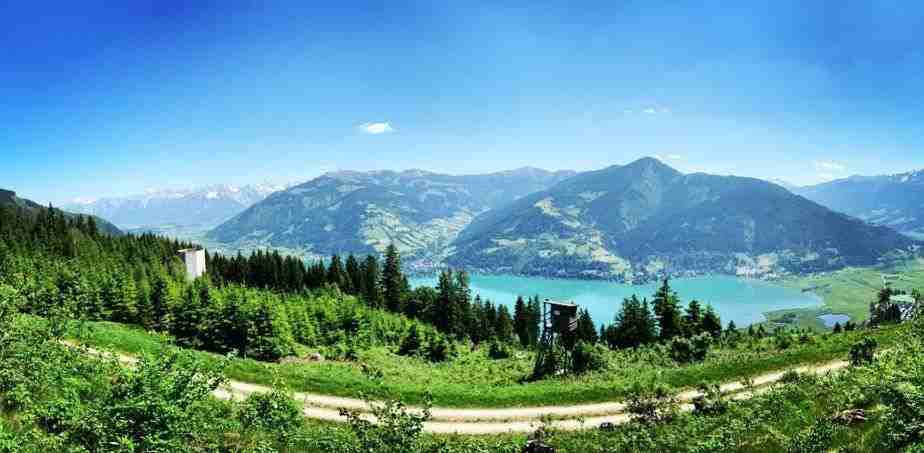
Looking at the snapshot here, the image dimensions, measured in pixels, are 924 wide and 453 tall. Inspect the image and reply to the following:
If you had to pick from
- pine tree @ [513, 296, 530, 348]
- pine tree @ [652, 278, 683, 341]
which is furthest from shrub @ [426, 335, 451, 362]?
pine tree @ [513, 296, 530, 348]

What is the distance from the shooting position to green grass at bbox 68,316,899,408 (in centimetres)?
2748

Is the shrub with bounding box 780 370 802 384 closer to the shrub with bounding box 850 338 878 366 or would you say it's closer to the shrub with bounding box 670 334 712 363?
the shrub with bounding box 850 338 878 366

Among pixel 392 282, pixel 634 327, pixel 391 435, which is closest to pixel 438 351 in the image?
pixel 634 327

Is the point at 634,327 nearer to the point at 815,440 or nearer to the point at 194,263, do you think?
the point at 815,440

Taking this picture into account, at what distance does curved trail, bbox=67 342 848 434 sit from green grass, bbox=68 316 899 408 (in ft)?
2.23

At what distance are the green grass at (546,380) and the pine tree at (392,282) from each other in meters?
52.8

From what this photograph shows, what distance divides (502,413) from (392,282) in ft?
232

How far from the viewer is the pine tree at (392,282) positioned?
93.7 meters

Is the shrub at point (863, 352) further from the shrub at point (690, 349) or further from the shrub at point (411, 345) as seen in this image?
the shrub at point (411, 345)

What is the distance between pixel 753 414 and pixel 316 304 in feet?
182

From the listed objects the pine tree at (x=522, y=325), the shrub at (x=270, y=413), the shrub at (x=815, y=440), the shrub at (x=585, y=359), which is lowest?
the pine tree at (x=522, y=325)

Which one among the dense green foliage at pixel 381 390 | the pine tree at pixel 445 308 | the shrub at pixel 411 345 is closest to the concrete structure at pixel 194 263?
the dense green foliage at pixel 381 390

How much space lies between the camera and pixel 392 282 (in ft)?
312

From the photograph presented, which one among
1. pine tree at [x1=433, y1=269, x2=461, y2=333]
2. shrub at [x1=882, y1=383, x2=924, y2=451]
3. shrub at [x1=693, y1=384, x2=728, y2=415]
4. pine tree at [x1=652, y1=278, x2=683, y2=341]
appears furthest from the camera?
pine tree at [x1=433, y1=269, x2=461, y2=333]
